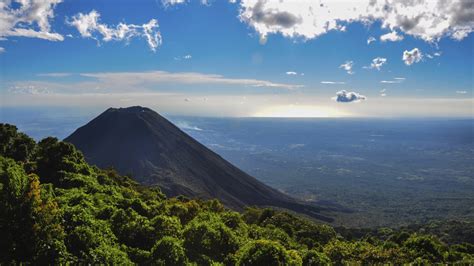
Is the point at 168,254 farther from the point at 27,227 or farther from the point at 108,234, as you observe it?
the point at 27,227

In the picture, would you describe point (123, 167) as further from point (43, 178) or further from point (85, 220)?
point (85, 220)

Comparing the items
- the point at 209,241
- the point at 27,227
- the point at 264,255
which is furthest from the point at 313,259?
the point at 27,227

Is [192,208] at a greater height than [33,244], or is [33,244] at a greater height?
[33,244]

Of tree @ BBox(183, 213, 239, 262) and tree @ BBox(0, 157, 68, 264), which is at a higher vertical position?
tree @ BBox(0, 157, 68, 264)

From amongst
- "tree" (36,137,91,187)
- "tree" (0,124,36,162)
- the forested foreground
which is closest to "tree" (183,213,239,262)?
the forested foreground

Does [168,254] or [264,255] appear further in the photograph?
[168,254]

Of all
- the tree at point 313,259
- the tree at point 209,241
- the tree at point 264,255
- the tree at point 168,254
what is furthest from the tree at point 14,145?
the tree at point 264,255

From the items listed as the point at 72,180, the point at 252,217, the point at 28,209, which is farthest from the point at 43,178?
the point at 252,217

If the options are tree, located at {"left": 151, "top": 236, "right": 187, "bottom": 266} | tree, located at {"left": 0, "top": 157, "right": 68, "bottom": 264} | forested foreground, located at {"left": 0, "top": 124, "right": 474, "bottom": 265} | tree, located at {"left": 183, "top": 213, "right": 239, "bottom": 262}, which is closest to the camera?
tree, located at {"left": 0, "top": 157, "right": 68, "bottom": 264}

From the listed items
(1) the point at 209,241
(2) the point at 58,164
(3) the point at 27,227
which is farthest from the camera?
(2) the point at 58,164

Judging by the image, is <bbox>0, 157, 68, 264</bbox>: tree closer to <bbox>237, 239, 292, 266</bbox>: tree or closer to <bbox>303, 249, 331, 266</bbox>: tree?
<bbox>237, 239, 292, 266</bbox>: tree

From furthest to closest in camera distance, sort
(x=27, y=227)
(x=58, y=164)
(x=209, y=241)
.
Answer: (x=58, y=164)
(x=209, y=241)
(x=27, y=227)
